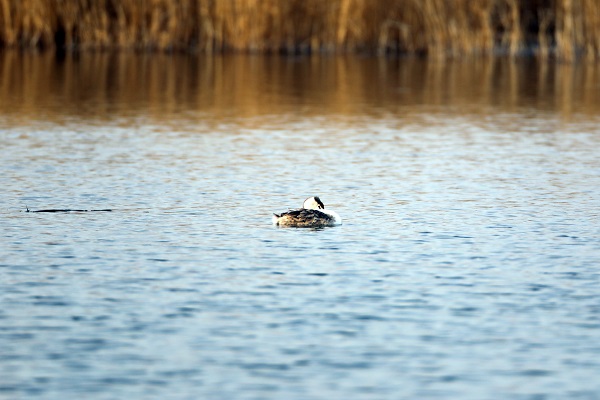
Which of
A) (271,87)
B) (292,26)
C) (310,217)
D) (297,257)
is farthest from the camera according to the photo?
(292,26)

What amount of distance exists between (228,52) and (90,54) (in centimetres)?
325

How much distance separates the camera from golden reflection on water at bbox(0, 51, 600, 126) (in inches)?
776

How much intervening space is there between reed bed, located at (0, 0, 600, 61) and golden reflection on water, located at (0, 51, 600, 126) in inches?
25.1

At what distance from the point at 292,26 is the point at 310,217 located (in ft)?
69.3

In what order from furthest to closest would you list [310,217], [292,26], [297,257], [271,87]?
1. [292,26]
2. [271,87]
3. [310,217]
4. [297,257]

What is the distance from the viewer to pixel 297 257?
9141 millimetres

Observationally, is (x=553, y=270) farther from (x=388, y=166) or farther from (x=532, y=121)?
(x=532, y=121)

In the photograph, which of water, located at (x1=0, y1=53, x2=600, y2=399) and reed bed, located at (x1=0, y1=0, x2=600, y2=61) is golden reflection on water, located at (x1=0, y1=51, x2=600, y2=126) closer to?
water, located at (x1=0, y1=53, x2=600, y2=399)

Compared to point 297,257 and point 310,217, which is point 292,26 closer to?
point 310,217

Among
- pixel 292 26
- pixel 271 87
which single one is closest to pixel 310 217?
pixel 271 87

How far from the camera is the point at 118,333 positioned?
23.3 ft

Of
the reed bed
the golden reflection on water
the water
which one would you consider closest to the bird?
the water

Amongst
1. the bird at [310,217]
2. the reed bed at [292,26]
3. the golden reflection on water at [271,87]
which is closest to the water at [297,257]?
the bird at [310,217]

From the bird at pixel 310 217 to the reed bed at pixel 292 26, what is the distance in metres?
19.1
